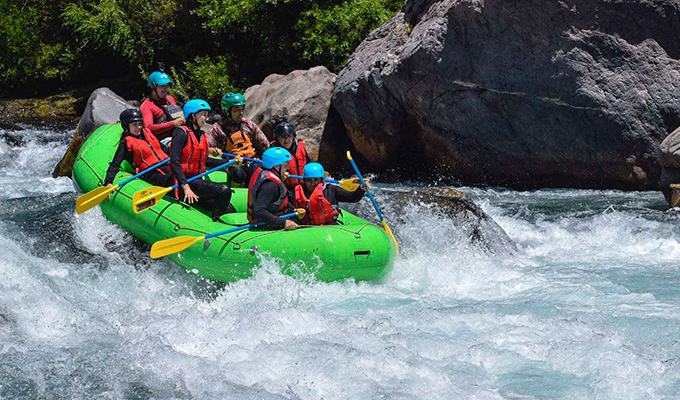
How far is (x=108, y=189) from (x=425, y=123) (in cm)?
466

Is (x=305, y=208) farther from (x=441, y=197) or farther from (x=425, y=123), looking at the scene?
(x=425, y=123)

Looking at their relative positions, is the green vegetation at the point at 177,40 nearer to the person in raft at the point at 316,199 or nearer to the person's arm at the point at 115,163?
the person's arm at the point at 115,163

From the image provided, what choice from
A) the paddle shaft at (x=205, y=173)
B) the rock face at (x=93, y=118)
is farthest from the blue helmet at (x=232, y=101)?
the rock face at (x=93, y=118)

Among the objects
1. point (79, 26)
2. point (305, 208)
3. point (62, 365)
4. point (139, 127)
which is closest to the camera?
point (62, 365)

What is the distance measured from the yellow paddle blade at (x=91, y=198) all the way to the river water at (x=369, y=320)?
484 mm

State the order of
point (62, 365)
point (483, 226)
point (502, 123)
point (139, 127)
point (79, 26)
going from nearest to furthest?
1. point (62, 365)
2. point (139, 127)
3. point (483, 226)
4. point (502, 123)
5. point (79, 26)

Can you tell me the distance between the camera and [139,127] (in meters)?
7.13

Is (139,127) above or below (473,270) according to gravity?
above

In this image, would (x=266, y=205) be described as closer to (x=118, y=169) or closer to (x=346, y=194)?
(x=346, y=194)

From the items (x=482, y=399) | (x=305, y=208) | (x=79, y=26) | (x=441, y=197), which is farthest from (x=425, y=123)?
(x=79, y=26)

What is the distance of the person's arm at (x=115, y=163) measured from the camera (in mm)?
6930

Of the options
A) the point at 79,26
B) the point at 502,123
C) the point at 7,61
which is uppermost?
the point at 502,123

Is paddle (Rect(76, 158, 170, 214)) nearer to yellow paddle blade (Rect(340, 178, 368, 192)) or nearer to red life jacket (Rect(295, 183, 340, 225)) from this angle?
red life jacket (Rect(295, 183, 340, 225))

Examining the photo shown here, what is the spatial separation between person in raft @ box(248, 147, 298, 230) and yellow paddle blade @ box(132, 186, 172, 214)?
78 cm
